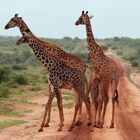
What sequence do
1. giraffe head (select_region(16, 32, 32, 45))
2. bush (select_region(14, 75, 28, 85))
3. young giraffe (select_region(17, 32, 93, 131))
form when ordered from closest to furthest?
1. young giraffe (select_region(17, 32, 93, 131))
2. giraffe head (select_region(16, 32, 32, 45))
3. bush (select_region(14, 75, 28, 85))

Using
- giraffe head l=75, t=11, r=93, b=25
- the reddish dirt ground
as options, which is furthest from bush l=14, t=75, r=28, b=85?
giraffe head l=75, t=11, r=93, b=25

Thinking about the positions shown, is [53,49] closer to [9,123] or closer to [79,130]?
[79,130]

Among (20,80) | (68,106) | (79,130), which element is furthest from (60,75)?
(20,80)

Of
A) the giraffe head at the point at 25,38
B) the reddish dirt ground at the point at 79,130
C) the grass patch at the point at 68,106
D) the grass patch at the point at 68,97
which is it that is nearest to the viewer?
the reddish dirt ground at the point at 79,130

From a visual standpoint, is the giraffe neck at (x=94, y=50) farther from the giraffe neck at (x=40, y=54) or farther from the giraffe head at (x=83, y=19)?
the giraffe neck at (x=40, y=54)

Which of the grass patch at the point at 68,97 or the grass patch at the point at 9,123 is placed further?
the grass patch at the point at 68,97

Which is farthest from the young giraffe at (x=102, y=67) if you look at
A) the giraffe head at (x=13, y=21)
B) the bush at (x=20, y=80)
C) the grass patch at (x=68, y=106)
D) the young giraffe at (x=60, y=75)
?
the bush at (x=20, y=80)

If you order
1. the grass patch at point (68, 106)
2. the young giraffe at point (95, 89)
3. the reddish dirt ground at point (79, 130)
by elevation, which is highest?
the young giraffe at point (95, 89)

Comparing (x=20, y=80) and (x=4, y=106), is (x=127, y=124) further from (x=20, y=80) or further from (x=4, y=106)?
(x=20, y=80)

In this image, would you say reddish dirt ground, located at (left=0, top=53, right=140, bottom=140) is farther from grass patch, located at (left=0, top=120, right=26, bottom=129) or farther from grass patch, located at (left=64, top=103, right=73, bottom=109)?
grass patch, located at (left=64, top=103, right=73, bottom=109)

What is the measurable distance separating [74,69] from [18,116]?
14.3 ft

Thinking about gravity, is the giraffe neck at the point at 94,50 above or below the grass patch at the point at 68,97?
above

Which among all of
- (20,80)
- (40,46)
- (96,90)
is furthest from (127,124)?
(20,80)

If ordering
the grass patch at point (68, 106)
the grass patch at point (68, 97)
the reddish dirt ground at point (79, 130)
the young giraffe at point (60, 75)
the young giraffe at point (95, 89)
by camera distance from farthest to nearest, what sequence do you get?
the grass patch at point (68, 97), the grass patch at point (68, 106), the young giraffe at point (95, 89), the young giraffe at point (60, 75), the reddish dirt ground at point (79, 130)
